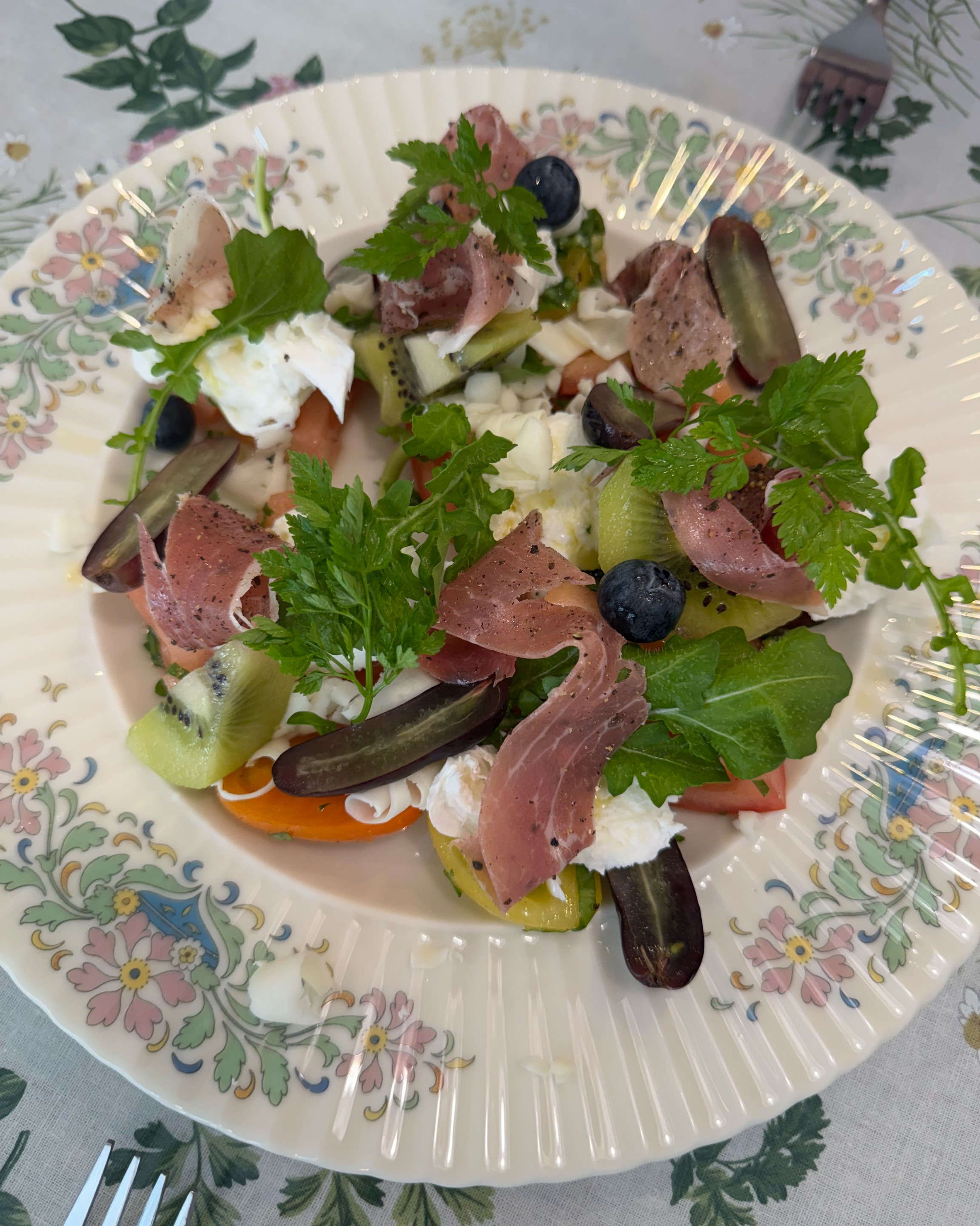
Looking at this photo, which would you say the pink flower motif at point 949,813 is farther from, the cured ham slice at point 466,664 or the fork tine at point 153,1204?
the fork tine at point 153,1204

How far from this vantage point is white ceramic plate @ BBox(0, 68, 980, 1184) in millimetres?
1225

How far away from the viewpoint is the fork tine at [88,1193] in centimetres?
124

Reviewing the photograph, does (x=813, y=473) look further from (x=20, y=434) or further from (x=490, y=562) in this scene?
(x=20, y=434)

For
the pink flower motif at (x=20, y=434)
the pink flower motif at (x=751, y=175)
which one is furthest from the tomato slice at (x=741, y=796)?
the pink flower motif at (x=20, y=434)

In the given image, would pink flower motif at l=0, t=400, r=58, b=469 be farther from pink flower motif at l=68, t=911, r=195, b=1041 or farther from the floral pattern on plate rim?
pink flower motif at l=68, t=911, r=195, b=1041

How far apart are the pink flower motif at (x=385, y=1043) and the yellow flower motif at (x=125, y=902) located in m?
0.45

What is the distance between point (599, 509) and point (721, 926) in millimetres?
854

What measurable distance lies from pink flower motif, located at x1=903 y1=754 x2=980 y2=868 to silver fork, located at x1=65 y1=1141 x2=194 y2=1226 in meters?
1.51

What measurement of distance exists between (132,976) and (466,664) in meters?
0.80

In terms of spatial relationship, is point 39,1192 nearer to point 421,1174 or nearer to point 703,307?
point 421,1174

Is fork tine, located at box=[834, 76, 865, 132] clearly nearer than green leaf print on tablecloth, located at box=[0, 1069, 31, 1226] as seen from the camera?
No

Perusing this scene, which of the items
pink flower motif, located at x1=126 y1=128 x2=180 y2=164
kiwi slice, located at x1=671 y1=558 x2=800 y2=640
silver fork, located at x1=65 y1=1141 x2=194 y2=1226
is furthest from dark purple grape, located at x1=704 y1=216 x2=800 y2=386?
silver fork, located at x1=65 y1=1141 x2=194 y2=1226

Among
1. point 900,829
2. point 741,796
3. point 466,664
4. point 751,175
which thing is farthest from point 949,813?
point 751,175

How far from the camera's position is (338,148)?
1.96 meters
